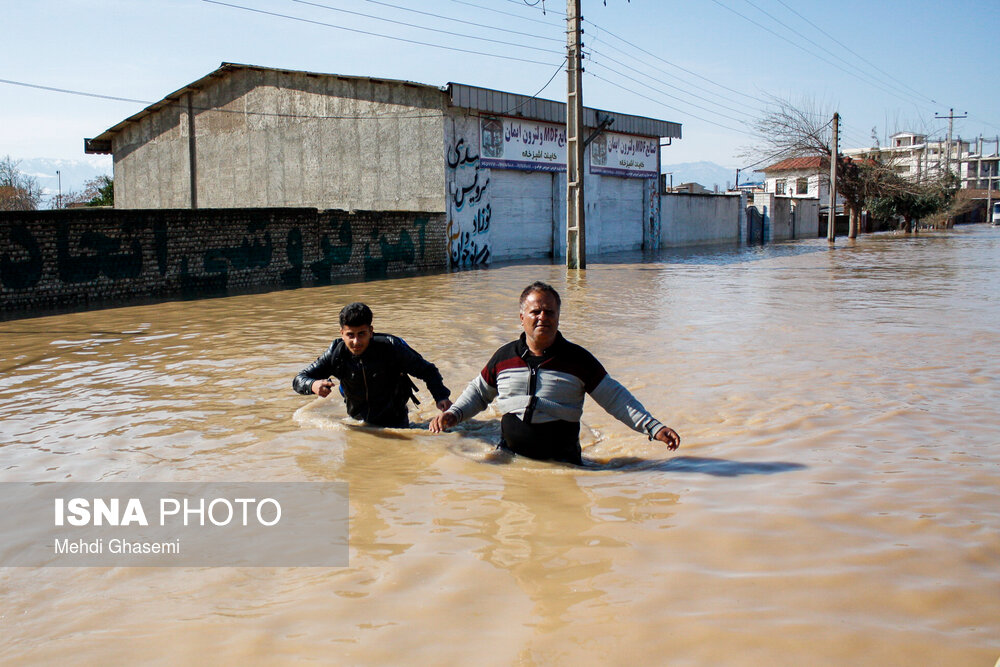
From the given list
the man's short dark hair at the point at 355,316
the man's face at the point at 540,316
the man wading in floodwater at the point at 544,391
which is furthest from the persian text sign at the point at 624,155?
the man's face at the point at 540,316

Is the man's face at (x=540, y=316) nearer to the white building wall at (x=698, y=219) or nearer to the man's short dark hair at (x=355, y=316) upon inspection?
the man's short dark hair at (x=355, y=316)

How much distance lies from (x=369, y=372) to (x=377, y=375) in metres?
0.06

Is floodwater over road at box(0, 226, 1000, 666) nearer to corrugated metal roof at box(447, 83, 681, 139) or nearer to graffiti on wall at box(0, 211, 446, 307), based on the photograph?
graffiti on wall at box(0, 211, 446, 307)

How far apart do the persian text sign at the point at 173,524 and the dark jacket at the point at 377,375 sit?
3.34 feet

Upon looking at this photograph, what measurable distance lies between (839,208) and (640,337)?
227 ft

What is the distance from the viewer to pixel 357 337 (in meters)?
5.43

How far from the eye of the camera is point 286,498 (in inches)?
179

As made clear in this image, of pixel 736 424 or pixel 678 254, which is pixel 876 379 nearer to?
pixel 736 424

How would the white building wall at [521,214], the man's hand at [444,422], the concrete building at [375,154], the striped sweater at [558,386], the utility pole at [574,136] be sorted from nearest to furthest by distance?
the striped sweater at [558,386]
the man's hand at [444,422]
the utility pole at [574,136]
the concrete building at [375,154]
the white building wall at [521,214]

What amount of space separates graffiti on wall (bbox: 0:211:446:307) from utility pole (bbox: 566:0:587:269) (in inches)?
176

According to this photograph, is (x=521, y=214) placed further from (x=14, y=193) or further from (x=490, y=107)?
(x=14, y=193)

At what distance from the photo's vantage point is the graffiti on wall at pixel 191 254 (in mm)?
14305

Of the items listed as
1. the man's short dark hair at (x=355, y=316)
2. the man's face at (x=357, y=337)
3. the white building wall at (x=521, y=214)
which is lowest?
the man's face at (x=357, y=337)

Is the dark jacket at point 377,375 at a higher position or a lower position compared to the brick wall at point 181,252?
lower
